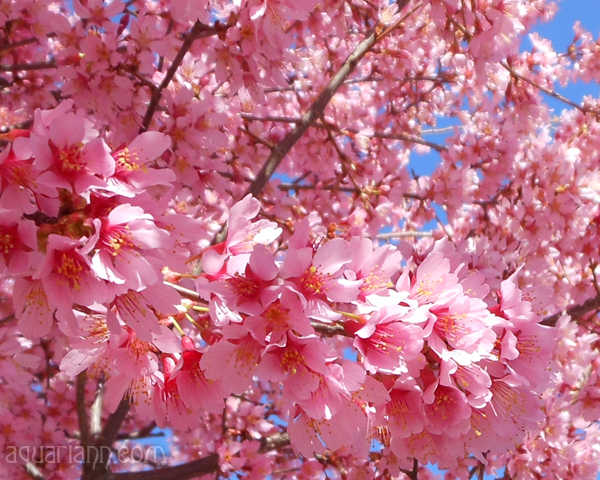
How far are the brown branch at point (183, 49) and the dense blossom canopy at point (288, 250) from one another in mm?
10

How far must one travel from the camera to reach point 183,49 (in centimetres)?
224

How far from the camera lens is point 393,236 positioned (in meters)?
4.77

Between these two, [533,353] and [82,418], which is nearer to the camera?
[533,353]

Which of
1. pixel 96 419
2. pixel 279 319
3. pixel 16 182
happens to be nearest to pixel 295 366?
pixel 279 319

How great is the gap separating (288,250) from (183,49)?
128 cm

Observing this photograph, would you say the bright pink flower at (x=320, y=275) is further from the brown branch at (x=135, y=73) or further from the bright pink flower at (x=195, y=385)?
the brown branch at (x=135, y=73)

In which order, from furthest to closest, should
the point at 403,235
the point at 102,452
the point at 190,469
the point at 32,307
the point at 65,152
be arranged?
the point at 403,235
the point at 190,469
the point at 102,452
the point at 32,307
the point at 65,152

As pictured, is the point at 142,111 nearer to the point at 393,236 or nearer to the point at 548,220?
the point at 548,220

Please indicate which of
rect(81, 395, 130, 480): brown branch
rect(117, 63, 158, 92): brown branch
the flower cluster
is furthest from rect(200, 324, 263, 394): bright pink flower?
rect(81, 395, 130, 480): brown branch

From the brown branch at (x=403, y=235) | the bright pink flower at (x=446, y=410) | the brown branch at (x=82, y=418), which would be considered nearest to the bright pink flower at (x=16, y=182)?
the bright pink flower at (x=446, y=410)

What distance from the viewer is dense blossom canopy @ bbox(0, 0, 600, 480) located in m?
1.32

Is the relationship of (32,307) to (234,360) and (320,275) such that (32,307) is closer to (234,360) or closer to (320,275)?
(234,360)

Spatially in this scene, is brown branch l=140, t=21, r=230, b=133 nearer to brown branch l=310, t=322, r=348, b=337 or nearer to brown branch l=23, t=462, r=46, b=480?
brown branch l=310, t=322, r=348, b=337

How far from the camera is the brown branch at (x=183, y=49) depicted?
7.38ft
